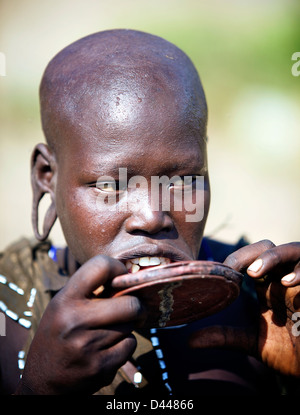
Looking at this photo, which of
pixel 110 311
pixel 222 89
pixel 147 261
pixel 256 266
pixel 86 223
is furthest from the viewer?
pixel 222 89

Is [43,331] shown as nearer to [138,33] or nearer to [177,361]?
[177,361]

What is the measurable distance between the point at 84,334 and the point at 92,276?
18 cm

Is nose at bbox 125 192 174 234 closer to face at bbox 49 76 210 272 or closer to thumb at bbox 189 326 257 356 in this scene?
face at bbox 49 76 210 272

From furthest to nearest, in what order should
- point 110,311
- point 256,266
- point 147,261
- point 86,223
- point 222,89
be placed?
point 222,89, point 86,223, point 147,261, point 256,266, point 110,311

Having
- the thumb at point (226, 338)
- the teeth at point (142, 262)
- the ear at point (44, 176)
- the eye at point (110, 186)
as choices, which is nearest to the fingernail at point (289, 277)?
the thumb at point (226, 338)

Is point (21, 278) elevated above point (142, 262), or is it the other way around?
point (142, 262)

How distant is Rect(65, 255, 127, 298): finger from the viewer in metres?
1.40

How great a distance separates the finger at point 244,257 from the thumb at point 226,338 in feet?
1.02

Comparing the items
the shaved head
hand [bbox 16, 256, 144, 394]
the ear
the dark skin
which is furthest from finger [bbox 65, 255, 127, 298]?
the ear

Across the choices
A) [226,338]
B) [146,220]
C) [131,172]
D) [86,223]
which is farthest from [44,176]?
[226,338]

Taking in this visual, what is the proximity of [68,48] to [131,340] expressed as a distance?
1.35 metres

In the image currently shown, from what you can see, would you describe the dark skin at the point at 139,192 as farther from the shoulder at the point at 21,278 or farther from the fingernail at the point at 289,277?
the shoulder at the point at 21,278

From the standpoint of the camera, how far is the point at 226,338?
5.98ft

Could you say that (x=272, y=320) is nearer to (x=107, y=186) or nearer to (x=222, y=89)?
(x=107, y=186)
